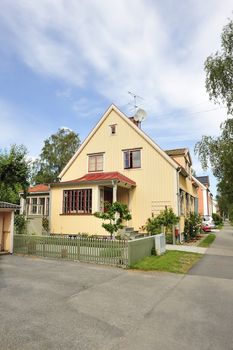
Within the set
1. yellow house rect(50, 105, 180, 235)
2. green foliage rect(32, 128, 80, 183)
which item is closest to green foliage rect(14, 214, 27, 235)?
yellow house rect(50, 105, 180, 235)

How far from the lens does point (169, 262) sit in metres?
12.3

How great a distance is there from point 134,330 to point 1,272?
21.8 feet

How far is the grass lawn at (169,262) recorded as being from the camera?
36.9 ft

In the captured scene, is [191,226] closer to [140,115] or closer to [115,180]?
[115,180]

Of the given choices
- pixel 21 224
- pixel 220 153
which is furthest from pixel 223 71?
pixel 21 224

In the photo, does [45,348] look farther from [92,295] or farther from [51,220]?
[51,220]

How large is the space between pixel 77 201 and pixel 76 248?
7731 mm

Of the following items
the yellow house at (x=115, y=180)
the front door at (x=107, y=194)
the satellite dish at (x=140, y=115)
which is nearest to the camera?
the yellow house at (x=115, y=180)

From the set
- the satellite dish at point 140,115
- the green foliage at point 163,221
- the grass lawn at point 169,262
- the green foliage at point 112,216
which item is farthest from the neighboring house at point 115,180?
the grass lawn at point 169,262

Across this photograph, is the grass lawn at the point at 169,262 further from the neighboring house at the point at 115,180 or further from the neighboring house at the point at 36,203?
the neighboring house at the point at 36,203

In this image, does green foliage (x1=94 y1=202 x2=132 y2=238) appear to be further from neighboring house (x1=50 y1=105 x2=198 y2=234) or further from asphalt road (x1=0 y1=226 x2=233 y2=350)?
neighboring house (x1=50 y1=105 x2=198 y2=234)

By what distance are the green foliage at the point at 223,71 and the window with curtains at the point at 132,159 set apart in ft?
25.3

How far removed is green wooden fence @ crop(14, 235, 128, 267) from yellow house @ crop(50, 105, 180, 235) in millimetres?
5667

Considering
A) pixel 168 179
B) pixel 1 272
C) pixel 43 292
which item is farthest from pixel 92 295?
pixel 168 179
